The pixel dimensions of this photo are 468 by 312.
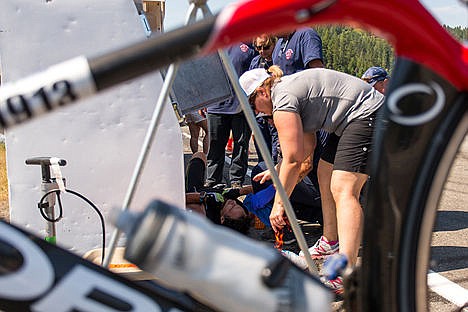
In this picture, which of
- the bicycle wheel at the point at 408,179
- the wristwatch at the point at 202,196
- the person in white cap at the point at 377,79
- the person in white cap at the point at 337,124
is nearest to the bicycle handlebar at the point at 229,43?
the bicycle wheel at the point at 408,179

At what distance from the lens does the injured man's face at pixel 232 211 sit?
374 cm

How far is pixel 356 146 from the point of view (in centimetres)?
284

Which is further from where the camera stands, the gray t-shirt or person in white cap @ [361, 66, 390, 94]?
person in white cap @ [361, 66, 390, 94]

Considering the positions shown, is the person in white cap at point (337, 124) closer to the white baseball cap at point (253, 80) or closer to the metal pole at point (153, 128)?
the white baseball cap at point (253, 80)

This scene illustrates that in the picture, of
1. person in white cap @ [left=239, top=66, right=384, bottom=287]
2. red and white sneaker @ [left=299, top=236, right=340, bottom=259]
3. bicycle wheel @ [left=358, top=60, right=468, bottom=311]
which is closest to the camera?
bicycle wheel @ [left=358, top=60, right=468, bottom=311]

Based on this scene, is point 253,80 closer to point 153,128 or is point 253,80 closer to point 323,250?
point 323,250

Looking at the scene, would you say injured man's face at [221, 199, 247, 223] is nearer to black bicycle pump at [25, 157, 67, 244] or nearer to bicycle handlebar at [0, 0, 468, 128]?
black bicycle pump at [25, 157, 67, 244]

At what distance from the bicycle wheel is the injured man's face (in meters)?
2.68

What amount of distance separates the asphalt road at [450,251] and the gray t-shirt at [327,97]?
0.55 metres

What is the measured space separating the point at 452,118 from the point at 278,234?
6.99 ft

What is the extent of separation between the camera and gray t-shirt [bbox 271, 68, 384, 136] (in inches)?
112

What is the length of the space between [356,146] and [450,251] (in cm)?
124

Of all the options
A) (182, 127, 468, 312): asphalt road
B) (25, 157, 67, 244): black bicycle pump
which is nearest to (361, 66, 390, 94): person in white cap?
(182, 127, 468, 312): asphalt road

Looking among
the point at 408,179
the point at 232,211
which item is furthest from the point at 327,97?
the point at 408,179
